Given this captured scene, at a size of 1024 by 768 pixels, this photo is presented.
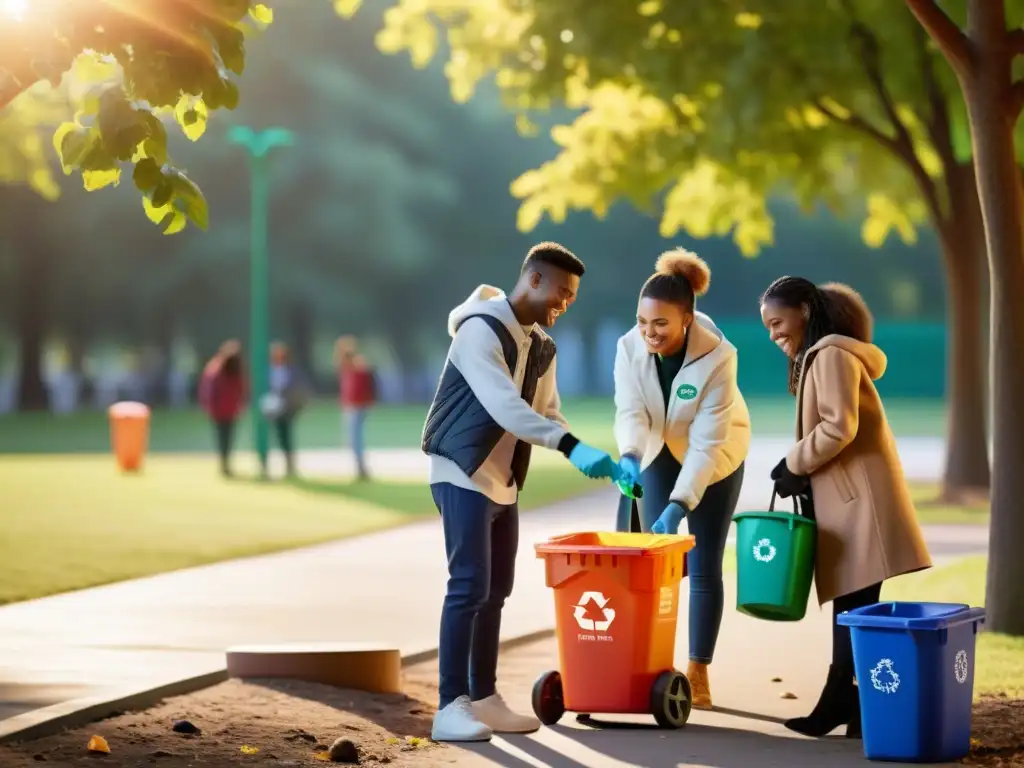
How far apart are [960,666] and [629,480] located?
4.81 feet

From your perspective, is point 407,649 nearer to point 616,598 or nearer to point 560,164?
point 616,598

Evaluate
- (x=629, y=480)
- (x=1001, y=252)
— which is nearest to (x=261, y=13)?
(x=629, y=480)

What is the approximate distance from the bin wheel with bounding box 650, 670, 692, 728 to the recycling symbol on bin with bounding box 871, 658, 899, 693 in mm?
1039

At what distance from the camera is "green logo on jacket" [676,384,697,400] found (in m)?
8.66

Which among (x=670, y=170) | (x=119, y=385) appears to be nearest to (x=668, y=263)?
(x=670, y=170)

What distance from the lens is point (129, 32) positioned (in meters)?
7.04

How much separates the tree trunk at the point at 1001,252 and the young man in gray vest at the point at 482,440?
398cm

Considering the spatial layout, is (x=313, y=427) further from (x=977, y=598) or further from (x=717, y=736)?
(x=717, y=736)

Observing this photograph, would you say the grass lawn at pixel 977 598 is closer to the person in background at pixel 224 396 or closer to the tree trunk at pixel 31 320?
the person in background at pixel 224 396

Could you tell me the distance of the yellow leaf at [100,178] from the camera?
761cm

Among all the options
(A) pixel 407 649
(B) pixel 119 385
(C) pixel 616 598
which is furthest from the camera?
(B) pixel 119 385

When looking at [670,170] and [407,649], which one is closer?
[407,649]

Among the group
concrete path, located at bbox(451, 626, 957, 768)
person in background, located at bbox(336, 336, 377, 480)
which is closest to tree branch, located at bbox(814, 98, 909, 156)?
person in background, located at bbox(336, 336, 377, 480)

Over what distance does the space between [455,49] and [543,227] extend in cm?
4238
